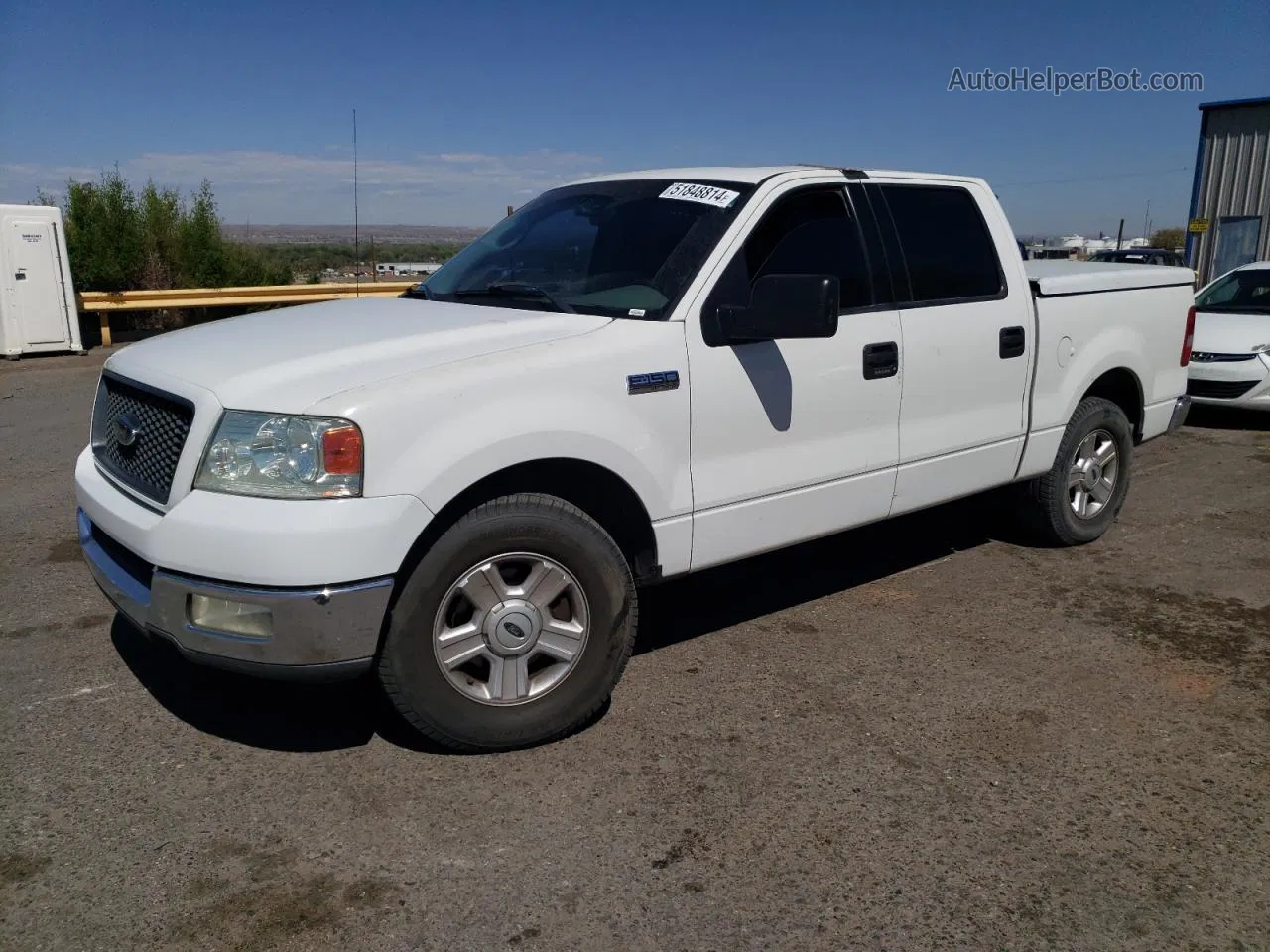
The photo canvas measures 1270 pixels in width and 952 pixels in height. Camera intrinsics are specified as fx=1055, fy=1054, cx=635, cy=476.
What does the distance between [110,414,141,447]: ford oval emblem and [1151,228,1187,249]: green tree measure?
60.8 meters

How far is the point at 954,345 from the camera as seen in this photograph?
15.7ft

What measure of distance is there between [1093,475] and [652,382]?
11.1 ft

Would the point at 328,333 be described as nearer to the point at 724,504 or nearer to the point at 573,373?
the point at 573,373


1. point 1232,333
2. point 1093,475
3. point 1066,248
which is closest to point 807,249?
point 1093,475

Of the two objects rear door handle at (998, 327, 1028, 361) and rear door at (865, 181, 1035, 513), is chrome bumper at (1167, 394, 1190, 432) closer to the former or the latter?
rear door at (865, 181, 1035, 513)

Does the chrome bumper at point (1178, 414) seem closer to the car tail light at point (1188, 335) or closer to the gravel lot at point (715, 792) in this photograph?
the car tail light at point (1188, 335)

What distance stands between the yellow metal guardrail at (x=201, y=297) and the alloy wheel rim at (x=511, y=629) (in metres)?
11.1

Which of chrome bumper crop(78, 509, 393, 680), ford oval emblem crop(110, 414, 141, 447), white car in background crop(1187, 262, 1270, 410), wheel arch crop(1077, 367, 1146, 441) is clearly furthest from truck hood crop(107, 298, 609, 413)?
white car in background crop(1187, 262, 1270, 410)

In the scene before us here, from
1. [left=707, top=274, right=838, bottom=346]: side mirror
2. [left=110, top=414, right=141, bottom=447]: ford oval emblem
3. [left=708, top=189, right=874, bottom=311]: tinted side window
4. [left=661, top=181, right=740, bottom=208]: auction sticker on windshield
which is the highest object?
[left=661, top=181, right=740, bottom=208]: auction sticker on windshield

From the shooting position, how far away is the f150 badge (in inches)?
145

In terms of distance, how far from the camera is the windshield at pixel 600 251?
13.2 feet

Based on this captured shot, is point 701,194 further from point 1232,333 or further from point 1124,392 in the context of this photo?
point 1232,333

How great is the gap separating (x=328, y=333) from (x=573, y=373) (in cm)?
92

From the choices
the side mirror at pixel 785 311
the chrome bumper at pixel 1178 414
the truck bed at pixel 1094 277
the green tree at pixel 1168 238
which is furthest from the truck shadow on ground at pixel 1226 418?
the green tree at pixel 1168 238
